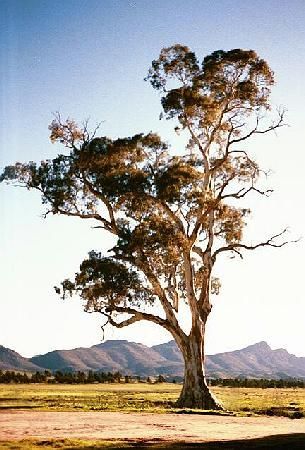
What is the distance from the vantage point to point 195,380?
1307 inches

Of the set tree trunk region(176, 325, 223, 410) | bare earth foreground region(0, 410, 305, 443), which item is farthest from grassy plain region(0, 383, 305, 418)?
bare earth foreground region(0, 410, 305, 443)

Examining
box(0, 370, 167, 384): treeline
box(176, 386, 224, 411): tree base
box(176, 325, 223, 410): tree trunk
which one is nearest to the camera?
box(176, 386, 224, 411): tree base

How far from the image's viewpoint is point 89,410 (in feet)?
77.5

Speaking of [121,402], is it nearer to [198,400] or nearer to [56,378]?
[198,400]

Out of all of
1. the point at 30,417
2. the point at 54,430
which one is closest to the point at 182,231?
the point at 30,417

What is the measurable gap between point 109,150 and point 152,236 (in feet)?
22.4

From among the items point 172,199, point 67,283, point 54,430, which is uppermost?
point 172,199

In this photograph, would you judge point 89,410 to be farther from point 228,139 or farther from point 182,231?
point 228,139

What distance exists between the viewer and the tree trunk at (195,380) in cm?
3197

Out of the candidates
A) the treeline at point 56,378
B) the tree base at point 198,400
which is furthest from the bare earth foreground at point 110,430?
the treeline at point 56,378

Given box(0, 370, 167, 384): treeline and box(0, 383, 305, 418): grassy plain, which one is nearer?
box(0, 383, 305, 418): grassy plain

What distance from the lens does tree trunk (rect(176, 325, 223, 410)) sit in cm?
3197

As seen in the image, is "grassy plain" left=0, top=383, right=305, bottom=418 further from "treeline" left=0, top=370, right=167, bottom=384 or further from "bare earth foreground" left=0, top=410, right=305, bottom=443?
"treeline" left=0, top=370, right=167, bottom=384

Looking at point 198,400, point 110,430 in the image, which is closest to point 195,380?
point 198,400
